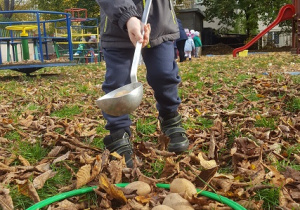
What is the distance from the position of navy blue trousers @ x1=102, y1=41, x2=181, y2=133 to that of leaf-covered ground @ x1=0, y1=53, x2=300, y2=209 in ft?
0.66

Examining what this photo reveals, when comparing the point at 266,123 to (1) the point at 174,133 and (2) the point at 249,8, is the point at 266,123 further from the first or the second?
(2) the point at 249,8

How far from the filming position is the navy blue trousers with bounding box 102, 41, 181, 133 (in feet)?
6.92

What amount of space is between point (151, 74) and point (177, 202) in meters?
1.01

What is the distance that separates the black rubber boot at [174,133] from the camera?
2170mm

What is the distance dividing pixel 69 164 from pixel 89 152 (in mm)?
200

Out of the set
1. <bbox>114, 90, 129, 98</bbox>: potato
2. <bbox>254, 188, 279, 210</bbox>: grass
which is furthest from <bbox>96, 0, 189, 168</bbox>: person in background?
<bbox>254, 188, 279, 210</bbox>: grass

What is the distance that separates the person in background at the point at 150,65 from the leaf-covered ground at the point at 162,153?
0.09 metres

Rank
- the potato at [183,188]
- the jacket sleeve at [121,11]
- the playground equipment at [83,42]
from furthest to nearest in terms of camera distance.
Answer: the playground equipment at [83,42] < the jacket sleeve at [121,11] < the potato at [183,188]

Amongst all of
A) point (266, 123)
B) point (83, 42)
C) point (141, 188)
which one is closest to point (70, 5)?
point (83, 42)

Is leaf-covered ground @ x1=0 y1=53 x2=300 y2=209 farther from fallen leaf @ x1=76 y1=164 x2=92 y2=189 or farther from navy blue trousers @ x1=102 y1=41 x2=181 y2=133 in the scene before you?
navy blue trousers @ x1=102 y1=41 x2=181 y2=133

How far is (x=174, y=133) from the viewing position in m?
2.27

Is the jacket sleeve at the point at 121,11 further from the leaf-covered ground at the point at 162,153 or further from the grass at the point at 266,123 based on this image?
the grass at the point at 266,123

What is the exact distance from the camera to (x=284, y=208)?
1468 millimetres

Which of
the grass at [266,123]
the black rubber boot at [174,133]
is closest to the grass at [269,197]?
the black rubber boot at [174,133]
